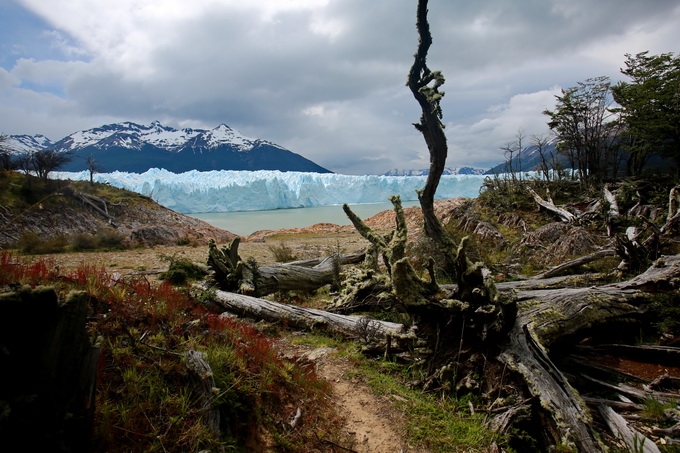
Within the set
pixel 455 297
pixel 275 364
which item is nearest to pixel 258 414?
pixel 275 364

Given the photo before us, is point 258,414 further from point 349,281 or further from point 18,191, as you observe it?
point 18,191

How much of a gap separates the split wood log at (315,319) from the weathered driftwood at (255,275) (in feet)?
2.84

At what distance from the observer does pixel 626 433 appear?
2879 millimetres

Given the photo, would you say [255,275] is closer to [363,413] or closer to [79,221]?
[363,413]

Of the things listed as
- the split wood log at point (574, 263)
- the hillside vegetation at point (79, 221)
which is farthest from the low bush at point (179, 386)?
the hillside vegetation at point (79, 221)

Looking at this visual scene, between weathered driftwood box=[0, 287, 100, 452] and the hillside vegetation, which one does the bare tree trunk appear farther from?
the hillside vegetation

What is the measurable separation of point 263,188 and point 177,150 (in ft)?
383

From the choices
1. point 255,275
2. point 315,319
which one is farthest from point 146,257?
point 315,319

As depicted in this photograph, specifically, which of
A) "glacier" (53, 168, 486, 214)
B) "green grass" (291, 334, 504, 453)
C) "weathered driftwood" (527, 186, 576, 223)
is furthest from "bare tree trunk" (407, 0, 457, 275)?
"glacier" (53, 168, 486, 214)

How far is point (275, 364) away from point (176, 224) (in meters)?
27.5

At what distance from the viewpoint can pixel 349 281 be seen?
23.6 feet

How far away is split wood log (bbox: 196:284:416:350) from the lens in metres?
4.77

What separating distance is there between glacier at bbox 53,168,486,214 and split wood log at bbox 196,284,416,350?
4871 centimetres

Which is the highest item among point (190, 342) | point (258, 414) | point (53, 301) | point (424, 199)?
point (424, 199)
